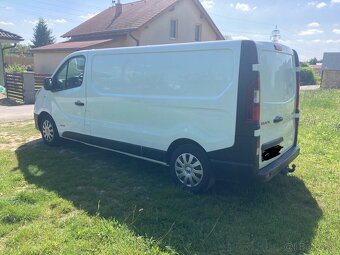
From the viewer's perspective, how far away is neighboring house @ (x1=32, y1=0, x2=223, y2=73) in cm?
1983

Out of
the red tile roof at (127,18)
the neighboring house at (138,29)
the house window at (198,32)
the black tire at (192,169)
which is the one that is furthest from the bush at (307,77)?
the black tire at (192,169)

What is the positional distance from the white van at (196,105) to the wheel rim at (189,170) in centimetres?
1

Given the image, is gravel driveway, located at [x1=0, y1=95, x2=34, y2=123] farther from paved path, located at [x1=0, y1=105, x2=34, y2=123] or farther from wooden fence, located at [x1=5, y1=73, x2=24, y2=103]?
wooden fence, located at [x1=5, y1=73, x2=24, y2=103]

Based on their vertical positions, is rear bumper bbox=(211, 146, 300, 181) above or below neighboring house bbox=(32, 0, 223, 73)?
below

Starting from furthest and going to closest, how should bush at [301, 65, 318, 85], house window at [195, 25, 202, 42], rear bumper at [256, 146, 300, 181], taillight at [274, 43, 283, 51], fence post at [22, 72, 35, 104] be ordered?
bush at [301, 65, 318, 85]
house window at [195, 25, 202, 42]
fence post at [22, 72, 35, 104]
taillight at [274, 43, 283, 51]
rear bumper at [256, 146, 300, 181]

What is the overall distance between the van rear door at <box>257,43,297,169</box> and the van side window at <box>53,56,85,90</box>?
331 cm

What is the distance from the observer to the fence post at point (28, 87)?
48.6 feet

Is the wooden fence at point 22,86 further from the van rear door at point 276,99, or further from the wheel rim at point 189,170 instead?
the van rear door at point 276,99

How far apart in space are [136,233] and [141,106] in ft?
6.76

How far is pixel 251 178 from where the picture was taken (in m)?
3.84

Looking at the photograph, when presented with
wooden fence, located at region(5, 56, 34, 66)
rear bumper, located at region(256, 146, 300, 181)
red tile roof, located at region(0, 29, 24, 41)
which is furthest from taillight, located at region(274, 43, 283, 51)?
wooden fence, located at region(5, 56, 34, 66)

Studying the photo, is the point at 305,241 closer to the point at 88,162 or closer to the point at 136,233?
the point at 136,233

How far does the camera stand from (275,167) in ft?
13.4

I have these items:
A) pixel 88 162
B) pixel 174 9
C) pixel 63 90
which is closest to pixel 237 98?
pixel 88 162
